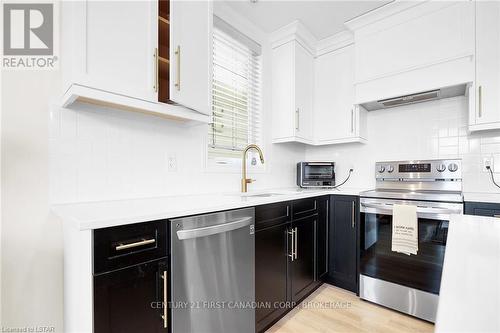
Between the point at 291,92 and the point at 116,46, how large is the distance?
1687 millimetres

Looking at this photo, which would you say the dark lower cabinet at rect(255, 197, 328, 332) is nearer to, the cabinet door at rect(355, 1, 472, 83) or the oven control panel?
the oven control panel

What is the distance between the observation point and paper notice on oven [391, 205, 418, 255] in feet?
6.20

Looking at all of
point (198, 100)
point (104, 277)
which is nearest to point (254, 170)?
point (198, 100)

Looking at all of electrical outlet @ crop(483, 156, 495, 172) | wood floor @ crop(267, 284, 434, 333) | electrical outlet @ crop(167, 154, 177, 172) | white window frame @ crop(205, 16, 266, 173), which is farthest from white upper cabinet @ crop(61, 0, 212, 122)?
electrical outlet @ crop(483, 156, 495, 172)

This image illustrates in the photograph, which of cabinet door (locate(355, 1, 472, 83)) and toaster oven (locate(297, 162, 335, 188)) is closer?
cabinet door (locate(355, 1, 472, 83))

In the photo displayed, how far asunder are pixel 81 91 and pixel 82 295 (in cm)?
85

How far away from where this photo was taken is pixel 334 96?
8.88 feet

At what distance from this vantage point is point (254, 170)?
247 centimetres

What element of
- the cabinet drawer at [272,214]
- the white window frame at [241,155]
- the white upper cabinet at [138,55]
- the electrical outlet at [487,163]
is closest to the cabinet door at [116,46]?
the white upper cabinet at [138,55]

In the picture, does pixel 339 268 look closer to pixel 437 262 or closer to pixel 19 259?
pixel 437 262

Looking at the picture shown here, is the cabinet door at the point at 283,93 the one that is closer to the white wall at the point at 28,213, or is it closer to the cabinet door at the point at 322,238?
the cabinet door at the point at 322,238

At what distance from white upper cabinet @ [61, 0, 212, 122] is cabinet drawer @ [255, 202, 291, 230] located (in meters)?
0.71

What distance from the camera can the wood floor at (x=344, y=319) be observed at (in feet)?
5.88

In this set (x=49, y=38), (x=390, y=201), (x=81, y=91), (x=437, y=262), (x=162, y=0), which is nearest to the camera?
(x=81, y=91)
